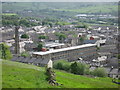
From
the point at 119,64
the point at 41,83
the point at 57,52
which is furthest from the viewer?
the point at 57,52

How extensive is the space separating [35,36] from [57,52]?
17.1 meters

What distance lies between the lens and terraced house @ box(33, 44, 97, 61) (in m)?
22.6

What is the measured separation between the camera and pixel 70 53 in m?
25.0

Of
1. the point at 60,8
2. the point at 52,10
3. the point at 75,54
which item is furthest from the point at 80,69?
the point at 60,8

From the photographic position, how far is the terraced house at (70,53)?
22.6 meters

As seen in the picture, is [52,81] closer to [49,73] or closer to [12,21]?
[49,73]

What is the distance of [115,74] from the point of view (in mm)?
17688

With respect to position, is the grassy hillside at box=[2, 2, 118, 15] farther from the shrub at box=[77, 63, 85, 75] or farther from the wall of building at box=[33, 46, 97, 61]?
the shrub at box=[77, 63, 85, 75]

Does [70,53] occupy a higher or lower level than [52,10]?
lower

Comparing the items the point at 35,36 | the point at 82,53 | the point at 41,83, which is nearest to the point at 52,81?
the point at 41,83

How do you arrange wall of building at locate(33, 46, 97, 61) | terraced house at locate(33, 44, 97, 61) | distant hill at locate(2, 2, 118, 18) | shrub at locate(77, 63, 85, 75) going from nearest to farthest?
shrub at locate(77, 63, 85, 75) < terraced house at locate(33, 44, 97, 61) < wall of building at locate(33, 46, 97, 61) < distant hill at locate(2, 2, 118, 18)

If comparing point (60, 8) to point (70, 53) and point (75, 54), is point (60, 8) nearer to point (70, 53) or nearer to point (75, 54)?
point (75, 54)

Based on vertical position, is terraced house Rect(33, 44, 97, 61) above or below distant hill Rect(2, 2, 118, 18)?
below

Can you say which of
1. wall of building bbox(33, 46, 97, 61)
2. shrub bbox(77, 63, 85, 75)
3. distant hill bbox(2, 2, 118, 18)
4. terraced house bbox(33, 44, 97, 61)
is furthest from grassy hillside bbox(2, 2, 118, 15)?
shrub bbox(77, 63, 85, 75)
